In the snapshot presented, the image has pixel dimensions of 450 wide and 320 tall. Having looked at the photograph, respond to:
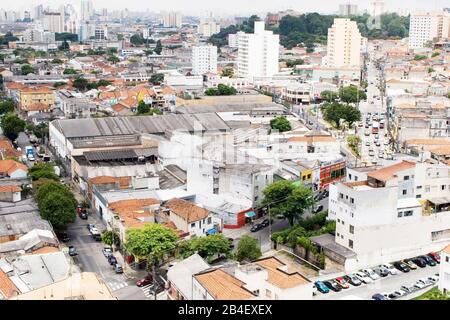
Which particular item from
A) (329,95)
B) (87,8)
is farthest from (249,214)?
(329,95)

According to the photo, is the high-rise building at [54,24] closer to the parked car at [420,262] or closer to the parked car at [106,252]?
the parked car at [106,252]

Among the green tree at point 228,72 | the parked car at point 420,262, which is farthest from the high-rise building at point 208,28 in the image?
the parked car at point 420,262

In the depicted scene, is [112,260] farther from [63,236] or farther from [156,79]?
[156,79]

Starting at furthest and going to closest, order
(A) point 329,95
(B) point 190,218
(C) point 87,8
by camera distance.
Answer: (A) point 329,95 → (C) point 87,8 → (B) point 190,218

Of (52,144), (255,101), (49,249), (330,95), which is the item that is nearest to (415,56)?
(330,95)

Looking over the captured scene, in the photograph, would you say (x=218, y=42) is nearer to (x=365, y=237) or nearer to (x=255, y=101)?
(x=255, y=101)
